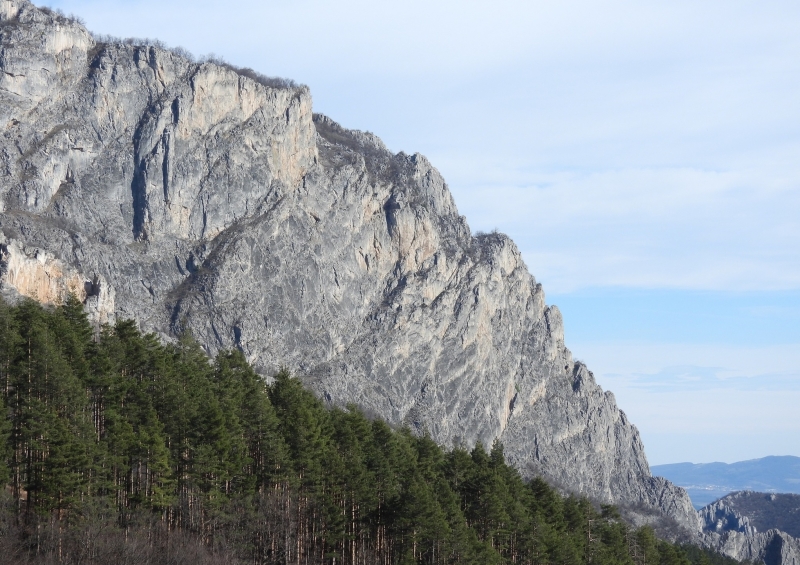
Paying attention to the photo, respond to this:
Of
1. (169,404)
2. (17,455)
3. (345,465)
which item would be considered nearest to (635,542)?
(345,465)

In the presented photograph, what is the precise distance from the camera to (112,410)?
78.2 m

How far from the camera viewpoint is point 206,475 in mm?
78625

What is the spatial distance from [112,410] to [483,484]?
35.6 metres

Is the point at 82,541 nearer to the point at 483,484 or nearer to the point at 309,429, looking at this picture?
the point at 309,429

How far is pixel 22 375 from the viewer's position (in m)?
75.9

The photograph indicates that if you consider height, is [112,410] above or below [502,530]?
above

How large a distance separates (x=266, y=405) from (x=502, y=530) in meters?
23.8

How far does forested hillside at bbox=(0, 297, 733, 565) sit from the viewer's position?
222 ft

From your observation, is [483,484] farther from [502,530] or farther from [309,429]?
[309,429]

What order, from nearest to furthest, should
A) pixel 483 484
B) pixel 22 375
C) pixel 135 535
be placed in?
1. pixel 135 535
2. pixel 22 375
3. pixel 483 484

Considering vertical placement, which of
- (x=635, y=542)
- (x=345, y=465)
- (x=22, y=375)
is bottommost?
(x=635, y=542)

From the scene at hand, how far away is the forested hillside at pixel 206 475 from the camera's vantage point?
67812 mm

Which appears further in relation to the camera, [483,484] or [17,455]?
[483,484]

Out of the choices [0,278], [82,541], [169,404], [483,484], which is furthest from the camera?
[0,278]
